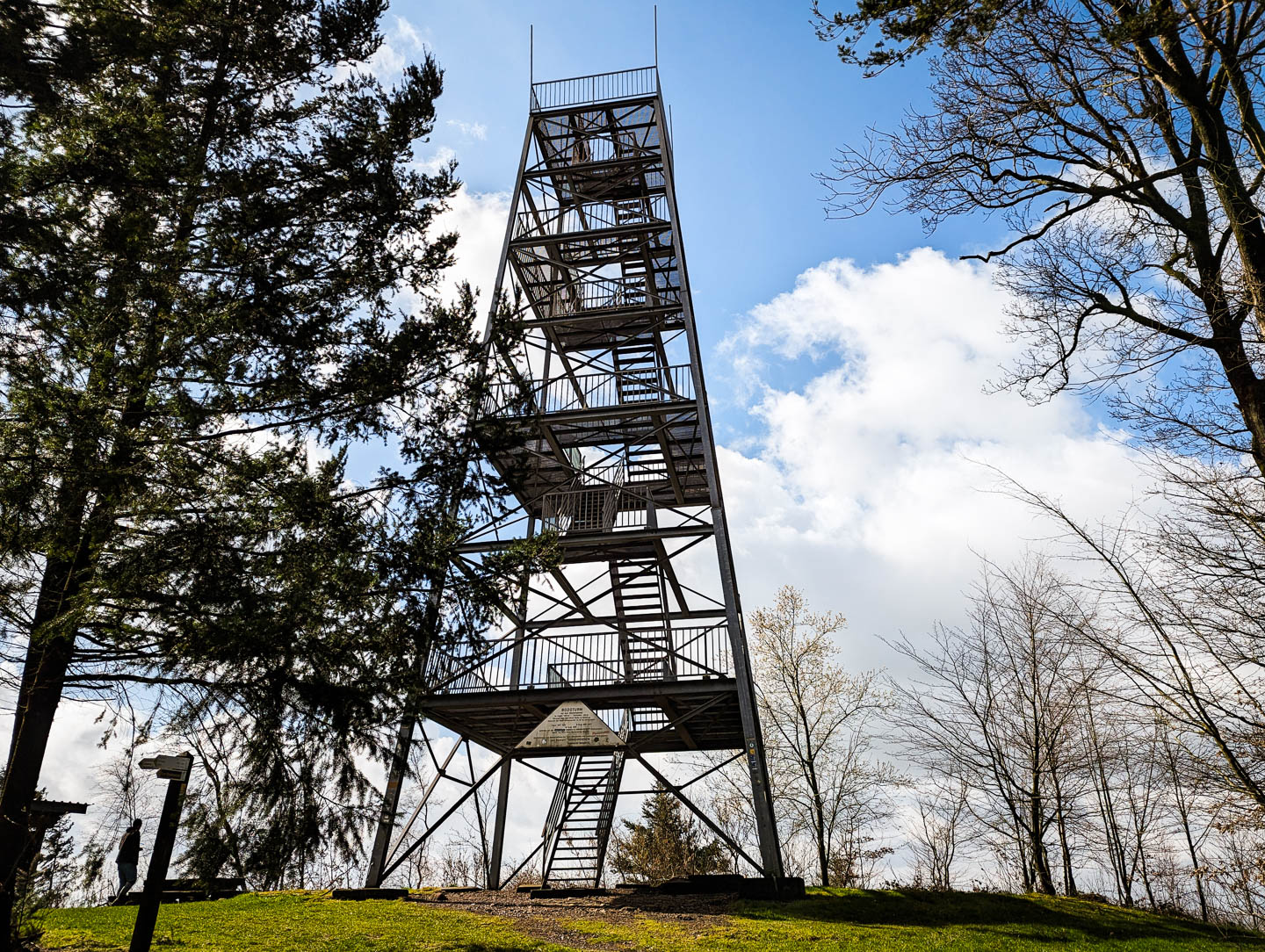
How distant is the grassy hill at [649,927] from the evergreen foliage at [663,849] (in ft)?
25.8

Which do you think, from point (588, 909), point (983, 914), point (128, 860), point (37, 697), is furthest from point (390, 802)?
point (983, 914)

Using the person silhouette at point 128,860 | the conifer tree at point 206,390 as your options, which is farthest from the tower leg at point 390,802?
the person silhouette at point 128,860

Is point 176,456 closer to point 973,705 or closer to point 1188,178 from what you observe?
point 1188,178

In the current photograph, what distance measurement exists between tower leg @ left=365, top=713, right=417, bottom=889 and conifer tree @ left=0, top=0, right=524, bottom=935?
1.95 feet

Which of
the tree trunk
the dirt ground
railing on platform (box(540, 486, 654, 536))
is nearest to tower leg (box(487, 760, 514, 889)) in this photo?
the dirt ground

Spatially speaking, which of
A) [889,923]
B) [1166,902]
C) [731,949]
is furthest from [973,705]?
[731,949]

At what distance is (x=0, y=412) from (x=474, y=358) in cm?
437

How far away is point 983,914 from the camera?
10.4m

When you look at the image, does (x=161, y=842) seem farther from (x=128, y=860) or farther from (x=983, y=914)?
(x=983, y=914)

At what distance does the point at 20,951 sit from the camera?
6.13 m

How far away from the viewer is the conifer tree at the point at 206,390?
6719 millimetres

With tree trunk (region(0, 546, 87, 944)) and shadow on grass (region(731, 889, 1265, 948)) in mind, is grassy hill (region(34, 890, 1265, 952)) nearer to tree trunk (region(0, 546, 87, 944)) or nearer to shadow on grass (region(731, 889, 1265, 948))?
shadow on grass (region(731, 889, 1265, 948))

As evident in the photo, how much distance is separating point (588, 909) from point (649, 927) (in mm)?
1827

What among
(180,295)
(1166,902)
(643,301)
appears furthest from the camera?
(643,301)
